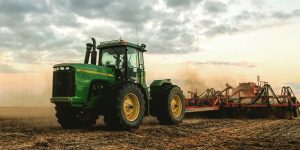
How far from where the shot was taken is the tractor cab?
1292 centimetres

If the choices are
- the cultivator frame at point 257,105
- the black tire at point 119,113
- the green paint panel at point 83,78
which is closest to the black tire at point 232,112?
the cultivator frame at point 257,105

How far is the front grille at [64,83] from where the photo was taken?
11461 millimetres

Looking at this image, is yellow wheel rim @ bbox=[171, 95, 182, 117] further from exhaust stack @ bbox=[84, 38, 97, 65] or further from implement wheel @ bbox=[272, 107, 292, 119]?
implement wheel @ bbox=[272, 107, 292, 119]

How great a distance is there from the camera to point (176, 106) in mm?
15008

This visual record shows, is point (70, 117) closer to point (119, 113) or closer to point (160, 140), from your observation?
point (119, 113)

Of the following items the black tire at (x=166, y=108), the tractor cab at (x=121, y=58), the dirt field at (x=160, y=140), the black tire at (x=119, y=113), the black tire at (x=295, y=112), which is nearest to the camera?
the dirt field at (x=160, y=140)

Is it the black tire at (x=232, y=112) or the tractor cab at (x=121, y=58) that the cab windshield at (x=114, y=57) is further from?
the black tire at (x=232, y=112)

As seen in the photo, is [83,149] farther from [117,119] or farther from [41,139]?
[117,119]

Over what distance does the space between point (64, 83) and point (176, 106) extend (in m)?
5.22

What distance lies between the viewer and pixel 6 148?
26.3ft

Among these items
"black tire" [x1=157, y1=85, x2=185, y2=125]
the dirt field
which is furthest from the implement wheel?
the dirt field

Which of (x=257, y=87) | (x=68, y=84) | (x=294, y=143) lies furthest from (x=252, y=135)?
(x=257, y=87)

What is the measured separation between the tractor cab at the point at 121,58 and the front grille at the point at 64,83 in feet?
4.85

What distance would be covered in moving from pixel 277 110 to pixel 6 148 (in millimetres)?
13218
